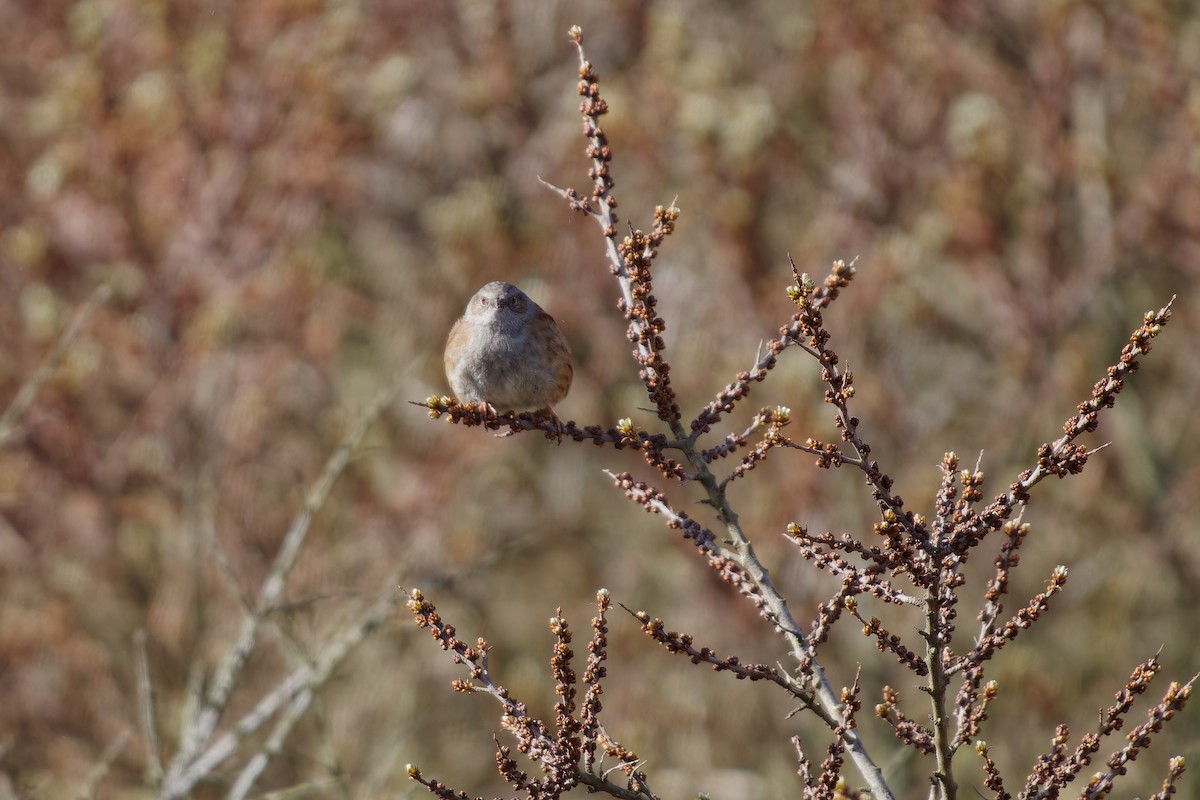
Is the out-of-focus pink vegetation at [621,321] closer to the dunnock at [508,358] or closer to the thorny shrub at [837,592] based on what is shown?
the dunnock at [508,358]

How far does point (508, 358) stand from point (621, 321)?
16.1ft

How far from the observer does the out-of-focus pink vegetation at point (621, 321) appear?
8.23 m

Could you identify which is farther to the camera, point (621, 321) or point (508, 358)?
point (621, 321)

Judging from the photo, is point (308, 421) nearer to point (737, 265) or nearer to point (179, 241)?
point (179, 241)

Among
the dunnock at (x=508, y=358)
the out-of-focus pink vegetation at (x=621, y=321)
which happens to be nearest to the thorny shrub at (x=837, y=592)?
the dunnock at (x=508, y=358)

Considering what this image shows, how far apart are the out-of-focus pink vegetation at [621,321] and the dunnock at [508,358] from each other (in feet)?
11.1

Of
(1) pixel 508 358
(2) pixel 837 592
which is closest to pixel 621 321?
(1) pixel 508 358

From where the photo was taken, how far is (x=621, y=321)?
364 inches

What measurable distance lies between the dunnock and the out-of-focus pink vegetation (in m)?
3.38

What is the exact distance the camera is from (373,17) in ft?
34.3

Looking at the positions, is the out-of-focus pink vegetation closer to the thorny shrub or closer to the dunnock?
the dunnock

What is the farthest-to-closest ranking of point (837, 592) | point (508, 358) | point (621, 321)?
point (621, 321) → point (508, 358) → point (837, 592)

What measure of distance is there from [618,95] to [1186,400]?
14.9 ft

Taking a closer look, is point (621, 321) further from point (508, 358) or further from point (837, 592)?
point (837, 592)
